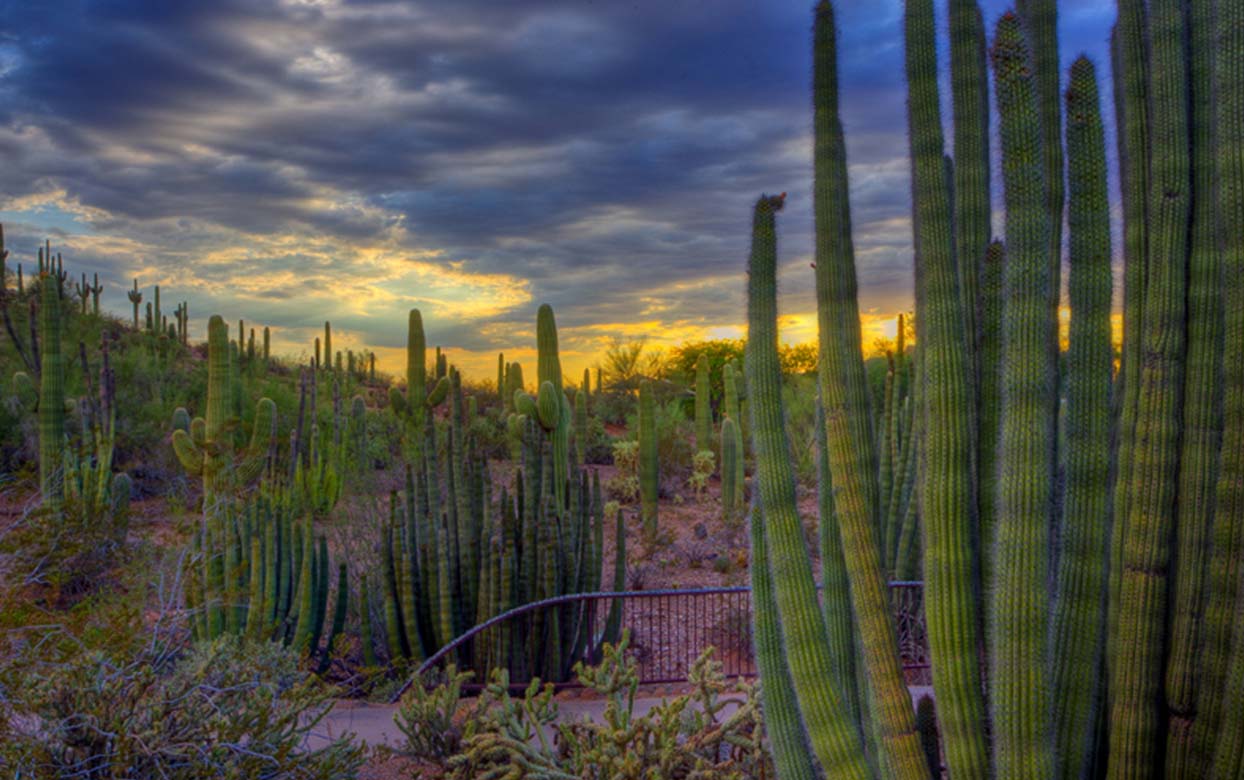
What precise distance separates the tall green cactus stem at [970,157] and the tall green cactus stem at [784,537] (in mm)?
636

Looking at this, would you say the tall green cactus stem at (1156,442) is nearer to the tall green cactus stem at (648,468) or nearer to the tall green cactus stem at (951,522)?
the tall green cactus stem at (951,522)

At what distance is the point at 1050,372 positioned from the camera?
2.69 m

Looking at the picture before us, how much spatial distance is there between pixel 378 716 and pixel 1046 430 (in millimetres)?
5611

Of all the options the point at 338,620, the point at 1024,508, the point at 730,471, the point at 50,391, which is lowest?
the point at 338,620

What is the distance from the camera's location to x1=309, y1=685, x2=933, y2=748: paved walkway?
5973 mm

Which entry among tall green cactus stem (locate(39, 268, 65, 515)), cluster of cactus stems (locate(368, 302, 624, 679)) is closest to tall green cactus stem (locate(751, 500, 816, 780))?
cluster of cactus stems (locate(368, 302, 624, 679))

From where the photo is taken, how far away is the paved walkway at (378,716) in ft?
19.6

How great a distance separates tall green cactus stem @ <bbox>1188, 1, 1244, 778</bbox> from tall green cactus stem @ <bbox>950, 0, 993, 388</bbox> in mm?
705

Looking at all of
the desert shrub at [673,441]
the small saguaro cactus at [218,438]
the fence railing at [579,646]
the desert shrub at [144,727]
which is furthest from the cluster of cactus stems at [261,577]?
the desert shrub at [673,441]

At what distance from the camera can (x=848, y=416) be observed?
3.13m

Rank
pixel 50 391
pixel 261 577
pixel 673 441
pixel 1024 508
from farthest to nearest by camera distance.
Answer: pixel 673 441
pixel 50 391
pixel 261 577
pixel 1024 508

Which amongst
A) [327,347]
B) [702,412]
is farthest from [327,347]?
[702,412]

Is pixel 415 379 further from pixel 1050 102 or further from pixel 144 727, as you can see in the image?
pixel 1050 102

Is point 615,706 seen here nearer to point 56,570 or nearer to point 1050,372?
point 1050,372
